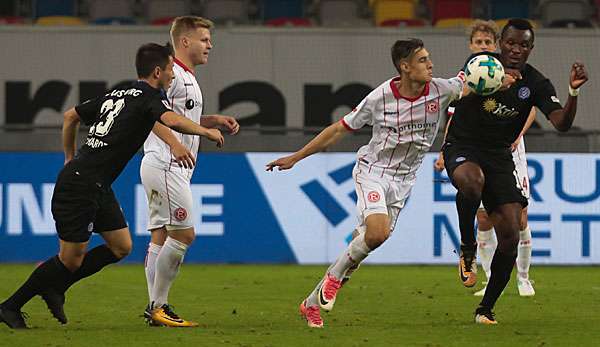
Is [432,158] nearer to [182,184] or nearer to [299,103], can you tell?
[299,103]

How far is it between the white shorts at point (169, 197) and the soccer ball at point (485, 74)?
2.08m

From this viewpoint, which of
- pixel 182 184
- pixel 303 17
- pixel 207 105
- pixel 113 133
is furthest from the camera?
pixel 303 17

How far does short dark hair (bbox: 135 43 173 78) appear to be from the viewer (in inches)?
334

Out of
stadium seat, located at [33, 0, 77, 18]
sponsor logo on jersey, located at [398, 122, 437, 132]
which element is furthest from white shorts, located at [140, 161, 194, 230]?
stadium seat, located at [33, 0, 77, 18]

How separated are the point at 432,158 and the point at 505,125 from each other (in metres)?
6.21

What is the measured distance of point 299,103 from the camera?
1762 centimetres

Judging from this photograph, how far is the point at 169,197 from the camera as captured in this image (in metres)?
8.84

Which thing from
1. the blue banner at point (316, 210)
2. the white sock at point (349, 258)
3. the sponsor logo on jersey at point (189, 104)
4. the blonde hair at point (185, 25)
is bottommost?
the blue banner at point (316, 210)

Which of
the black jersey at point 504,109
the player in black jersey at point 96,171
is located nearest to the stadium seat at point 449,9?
the black jersey at point 504,109

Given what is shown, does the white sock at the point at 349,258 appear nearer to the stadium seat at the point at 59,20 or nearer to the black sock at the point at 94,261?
the black sock at the point at 94,261

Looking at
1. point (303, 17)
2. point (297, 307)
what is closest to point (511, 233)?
point (297, 307)

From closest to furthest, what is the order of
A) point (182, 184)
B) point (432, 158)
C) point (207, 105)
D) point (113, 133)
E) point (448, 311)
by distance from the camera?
1. point (113, 133)
2. point (182, 184)
3. point (448, 311)
4. point (432, 158)
5. point (207, 105)

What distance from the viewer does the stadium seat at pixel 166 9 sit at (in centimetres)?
1952

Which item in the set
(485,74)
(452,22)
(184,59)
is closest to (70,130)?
(184,59)
